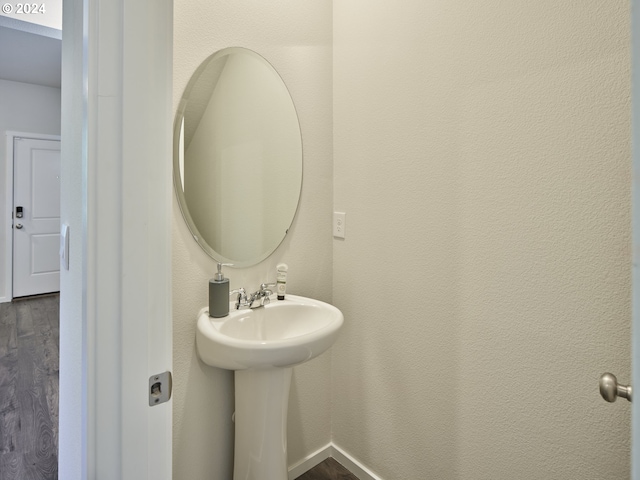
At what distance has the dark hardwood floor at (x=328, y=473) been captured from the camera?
1.56m

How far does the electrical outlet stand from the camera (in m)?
1.60

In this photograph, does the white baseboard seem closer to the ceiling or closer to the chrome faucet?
the chrome faucet

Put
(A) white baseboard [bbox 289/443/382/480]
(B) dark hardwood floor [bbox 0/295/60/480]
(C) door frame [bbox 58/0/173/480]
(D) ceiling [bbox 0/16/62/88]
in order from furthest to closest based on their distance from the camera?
(D) ceiling [bbox 0/16/62/88], (B) dark hardwood floor [bbox 0/295/60/480], (A) white baseboard [bbox 289/443/382/480], (C) door frame [bbox 58/0/173/480]

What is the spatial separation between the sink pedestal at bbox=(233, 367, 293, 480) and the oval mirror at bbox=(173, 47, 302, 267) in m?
0.44

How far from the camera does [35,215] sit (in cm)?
446

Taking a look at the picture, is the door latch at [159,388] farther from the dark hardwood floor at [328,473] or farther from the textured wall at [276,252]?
the dark hardwood floor at [328,473]

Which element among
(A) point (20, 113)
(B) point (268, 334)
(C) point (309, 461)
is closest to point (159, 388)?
(B) point (268, 334)

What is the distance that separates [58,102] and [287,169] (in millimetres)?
4699

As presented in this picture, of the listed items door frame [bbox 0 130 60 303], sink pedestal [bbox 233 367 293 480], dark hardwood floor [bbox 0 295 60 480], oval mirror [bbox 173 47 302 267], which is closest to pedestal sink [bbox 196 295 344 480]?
sink pedestal [bbox 233 367 293 480]

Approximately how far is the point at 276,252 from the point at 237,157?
419mm

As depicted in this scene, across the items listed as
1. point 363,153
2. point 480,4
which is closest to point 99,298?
point 363,153

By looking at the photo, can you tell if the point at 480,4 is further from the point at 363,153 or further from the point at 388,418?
the point at 388,418

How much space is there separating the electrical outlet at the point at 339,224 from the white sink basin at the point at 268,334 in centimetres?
36
